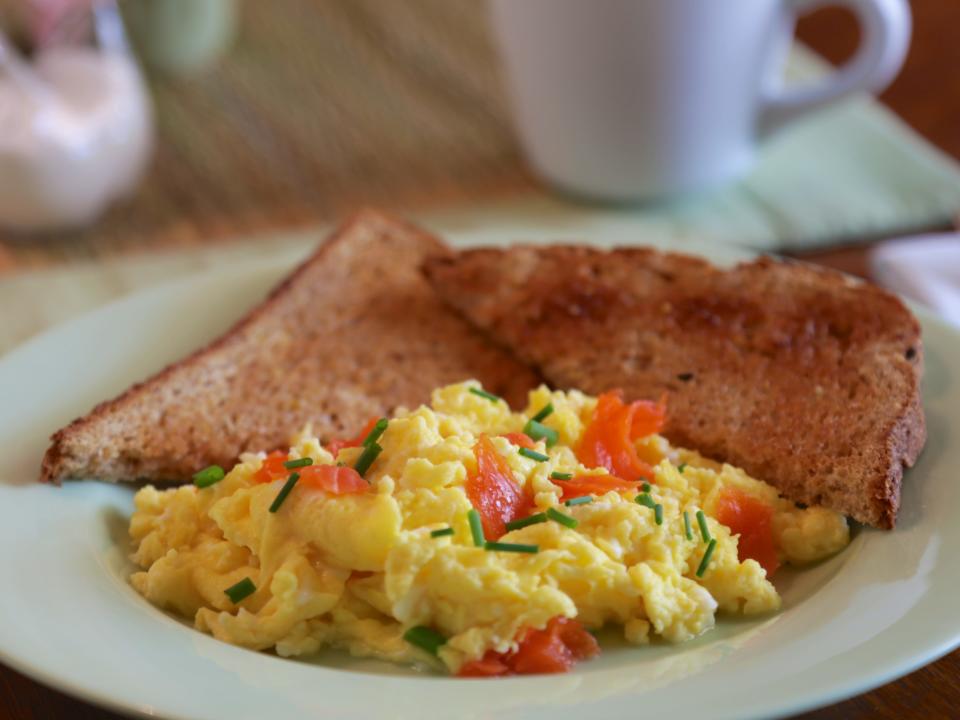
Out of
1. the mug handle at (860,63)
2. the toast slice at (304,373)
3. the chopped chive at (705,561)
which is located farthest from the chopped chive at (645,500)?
the mug handle at (860,63)

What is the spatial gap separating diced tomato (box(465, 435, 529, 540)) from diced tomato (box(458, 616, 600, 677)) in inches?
6.8

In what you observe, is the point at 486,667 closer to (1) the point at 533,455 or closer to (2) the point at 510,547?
(2) the point at 510,547

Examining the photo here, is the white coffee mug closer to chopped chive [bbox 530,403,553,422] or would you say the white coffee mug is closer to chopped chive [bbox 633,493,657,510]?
chopped chive [bbox 530,403,553,422]

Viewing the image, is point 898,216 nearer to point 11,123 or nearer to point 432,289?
point 432,289

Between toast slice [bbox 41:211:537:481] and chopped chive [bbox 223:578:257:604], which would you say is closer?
chopped chive [bbox 223:578:257:604]

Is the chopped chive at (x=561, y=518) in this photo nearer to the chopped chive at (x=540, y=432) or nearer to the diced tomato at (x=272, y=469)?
the chopped chive at (x=540, y=432)

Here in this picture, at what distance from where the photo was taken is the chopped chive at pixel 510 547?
1.86 metres

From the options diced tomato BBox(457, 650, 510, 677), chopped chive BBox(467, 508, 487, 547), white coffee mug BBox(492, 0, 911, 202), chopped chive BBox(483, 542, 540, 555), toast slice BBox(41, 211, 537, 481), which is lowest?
diced tomato BBox(457, 650, 510, 677)

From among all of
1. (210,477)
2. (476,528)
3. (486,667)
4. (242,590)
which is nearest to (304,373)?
(210,477)

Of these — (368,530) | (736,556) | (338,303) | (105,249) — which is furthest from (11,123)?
(736,556)

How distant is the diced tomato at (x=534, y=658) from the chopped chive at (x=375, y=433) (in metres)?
0.43

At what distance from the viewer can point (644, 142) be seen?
12.6ft

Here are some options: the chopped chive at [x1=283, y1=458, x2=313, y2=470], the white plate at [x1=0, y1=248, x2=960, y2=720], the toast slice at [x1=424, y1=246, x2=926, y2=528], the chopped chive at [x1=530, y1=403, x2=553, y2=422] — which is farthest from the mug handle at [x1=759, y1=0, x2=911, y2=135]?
the chopped chive at [x1=283, y1=458, x2=313, y2=470]

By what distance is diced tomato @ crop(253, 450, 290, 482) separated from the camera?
207 centimetres
